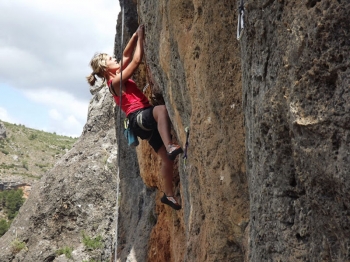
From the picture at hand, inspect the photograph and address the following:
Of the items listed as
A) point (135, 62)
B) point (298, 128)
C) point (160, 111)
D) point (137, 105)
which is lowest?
point (298, 128)

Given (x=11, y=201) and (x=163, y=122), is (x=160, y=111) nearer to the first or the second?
(x=163, y=122)

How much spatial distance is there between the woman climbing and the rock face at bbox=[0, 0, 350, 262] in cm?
27

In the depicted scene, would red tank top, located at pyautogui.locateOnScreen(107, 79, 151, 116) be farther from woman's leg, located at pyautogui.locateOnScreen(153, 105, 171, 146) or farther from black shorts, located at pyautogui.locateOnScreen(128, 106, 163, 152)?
woman's leg, located at pyautogui.locateOnScreen(153, 105, 171, 146)

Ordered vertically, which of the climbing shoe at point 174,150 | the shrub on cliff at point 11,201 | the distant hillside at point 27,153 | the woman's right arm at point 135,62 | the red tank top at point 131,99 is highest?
the distant hillside at point 27,153

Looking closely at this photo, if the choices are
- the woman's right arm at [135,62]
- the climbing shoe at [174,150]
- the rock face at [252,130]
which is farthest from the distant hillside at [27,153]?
the climbing shoe at [174,150]

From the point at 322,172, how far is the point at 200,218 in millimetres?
2753

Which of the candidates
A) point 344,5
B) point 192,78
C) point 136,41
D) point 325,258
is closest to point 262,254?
point 325,258

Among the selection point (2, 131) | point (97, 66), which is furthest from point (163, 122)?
point (2, 131)

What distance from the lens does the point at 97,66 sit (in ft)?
26.3

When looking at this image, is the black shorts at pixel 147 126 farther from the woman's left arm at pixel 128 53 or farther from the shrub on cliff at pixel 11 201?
the shrub on cliff at pixel 11 201

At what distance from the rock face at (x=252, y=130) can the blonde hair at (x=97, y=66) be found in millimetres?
715

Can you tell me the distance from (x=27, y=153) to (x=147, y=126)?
62.4 meters

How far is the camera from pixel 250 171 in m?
4.21

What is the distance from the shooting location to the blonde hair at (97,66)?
796 cm
